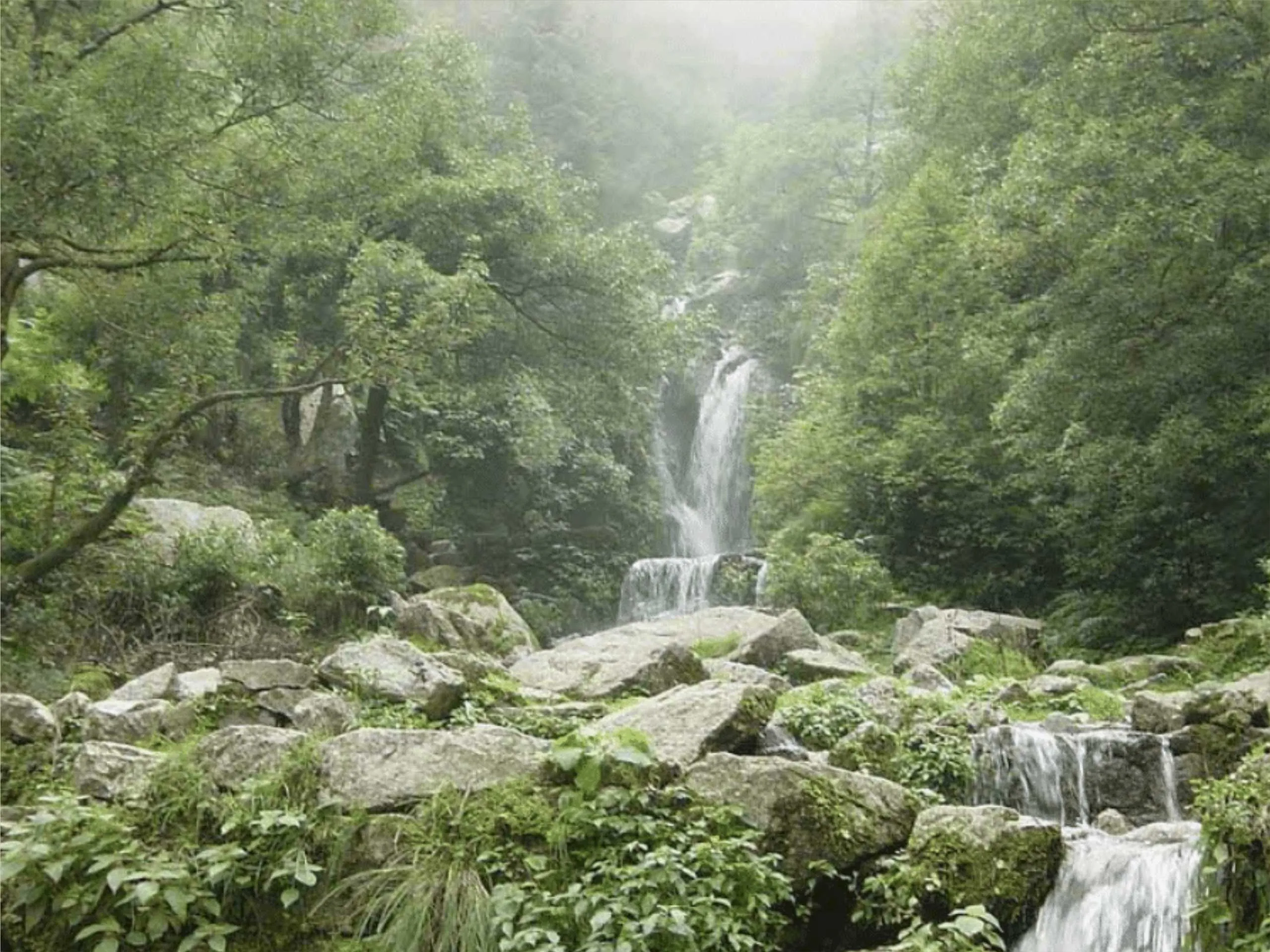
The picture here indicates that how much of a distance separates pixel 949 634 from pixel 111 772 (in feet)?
30.5

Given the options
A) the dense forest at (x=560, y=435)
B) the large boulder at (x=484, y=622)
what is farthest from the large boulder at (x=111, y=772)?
the large boulder at (x=484, y=622)

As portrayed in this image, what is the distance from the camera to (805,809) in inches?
194

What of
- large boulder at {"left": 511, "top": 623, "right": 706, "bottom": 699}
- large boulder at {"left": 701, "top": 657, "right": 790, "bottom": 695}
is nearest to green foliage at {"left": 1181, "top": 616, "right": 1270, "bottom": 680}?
large boulder at {"left": 701, "top": 657, "right": 790, "bottom": 695}

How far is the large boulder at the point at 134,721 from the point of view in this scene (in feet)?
20.4

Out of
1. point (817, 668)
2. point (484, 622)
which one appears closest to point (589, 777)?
point (817, 668)

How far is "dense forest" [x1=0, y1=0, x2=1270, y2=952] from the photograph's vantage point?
4.70 m

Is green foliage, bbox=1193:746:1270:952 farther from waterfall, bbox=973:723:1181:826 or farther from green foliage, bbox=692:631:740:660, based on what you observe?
green foliage, bbox=692:631:740:660

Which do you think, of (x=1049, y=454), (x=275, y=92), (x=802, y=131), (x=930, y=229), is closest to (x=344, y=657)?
(x=275, y=92)

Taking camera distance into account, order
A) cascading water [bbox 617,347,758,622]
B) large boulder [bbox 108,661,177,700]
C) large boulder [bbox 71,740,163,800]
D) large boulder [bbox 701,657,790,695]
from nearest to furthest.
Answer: large boulder [bbox 71,740,163,800] → large boulder [bbox 108,661,177,700] → large boulder [bbox 701,657,790,695] → cascading water [bbox 617,347,758,622]

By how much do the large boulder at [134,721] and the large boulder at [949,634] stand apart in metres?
6.95

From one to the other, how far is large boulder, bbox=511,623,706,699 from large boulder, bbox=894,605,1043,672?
267 cm

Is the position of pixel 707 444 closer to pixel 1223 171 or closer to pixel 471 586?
pixel 471 586

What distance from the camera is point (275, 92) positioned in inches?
489

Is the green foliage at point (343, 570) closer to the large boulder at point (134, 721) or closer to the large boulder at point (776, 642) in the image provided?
the large boulder at point (776, 642)
